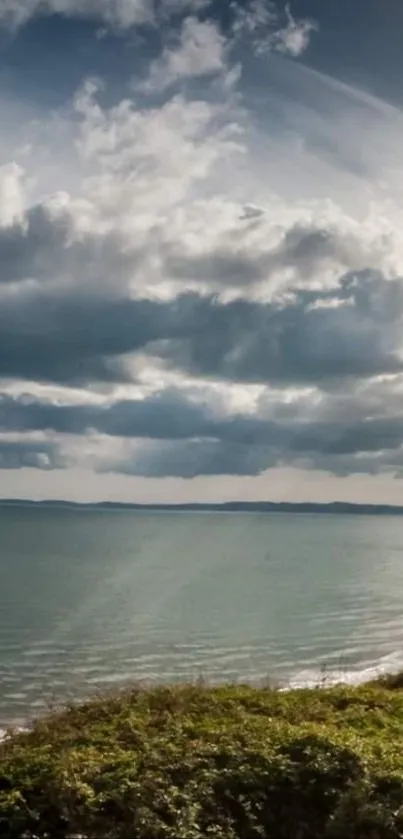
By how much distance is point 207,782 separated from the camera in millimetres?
12219

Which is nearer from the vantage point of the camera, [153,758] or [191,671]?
[153,758]

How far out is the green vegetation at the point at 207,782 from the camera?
440 inches

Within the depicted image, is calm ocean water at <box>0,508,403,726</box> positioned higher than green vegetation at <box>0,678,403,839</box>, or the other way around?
green vegetation at <box>0,678,403,839</box>

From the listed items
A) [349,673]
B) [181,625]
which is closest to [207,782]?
[349,673]

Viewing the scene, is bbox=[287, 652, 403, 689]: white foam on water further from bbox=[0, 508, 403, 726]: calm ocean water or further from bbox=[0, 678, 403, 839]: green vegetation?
bbox=[0, 678, 403, 839]: green vegetation

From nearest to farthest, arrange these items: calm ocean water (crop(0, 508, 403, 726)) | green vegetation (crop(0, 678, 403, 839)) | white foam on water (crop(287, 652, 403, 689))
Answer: green vegetation (crop(0, 678, 403, 839)) < white foam on water (crop(287, 652, 403, 689)) < calm ocean water (crop(0, 508, 403, 726))

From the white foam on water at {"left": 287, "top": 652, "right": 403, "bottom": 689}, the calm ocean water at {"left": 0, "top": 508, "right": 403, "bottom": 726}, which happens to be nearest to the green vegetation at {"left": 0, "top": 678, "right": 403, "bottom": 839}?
the calm ocean water at {"left": 0, "top": 508, "right": 403, "bottom": 726}

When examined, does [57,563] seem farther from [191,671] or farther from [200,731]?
[200,731]

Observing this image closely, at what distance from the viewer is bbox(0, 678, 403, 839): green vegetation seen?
11188 millimetres

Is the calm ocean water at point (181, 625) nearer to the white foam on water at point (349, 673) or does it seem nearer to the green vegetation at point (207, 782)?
the white foam on water at point (349, 673)

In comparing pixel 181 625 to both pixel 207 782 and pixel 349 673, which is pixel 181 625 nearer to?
pixel 349 673

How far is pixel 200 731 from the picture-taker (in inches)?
595

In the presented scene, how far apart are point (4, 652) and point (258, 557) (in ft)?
266

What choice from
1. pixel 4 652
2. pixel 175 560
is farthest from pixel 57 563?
pixel 4 652
